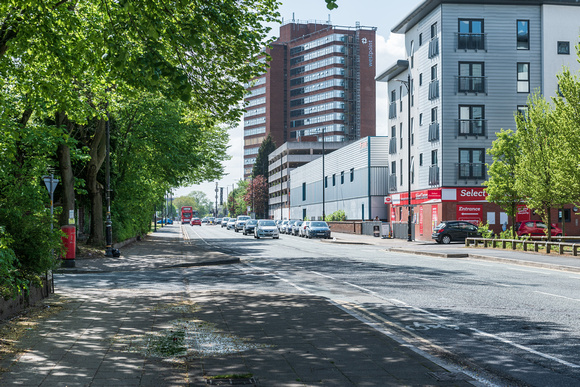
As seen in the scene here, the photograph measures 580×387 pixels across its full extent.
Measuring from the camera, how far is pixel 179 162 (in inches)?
1337

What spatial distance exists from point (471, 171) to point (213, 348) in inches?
1629

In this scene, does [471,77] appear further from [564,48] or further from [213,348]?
[213,348]

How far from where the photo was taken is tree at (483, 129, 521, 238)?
A: 37688 millimetres

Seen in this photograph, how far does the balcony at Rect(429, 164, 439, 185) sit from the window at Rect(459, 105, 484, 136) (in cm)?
318

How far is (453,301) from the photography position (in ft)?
40.2

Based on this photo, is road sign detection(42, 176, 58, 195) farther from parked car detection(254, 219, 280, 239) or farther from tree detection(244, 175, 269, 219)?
tree detection(244, 175, 269, 219)

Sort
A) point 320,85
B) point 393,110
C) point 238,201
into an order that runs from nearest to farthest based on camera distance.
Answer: point 393,110, point 320,85, point 238,201

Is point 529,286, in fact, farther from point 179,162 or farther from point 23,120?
point 179,162

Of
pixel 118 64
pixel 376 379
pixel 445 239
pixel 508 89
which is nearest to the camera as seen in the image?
pixel 376 379

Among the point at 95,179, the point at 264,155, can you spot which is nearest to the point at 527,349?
the point at 95,179

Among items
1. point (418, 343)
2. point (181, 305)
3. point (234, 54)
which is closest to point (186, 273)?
point (234, 54)

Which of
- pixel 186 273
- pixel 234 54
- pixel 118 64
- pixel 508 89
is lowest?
pixel 186 273

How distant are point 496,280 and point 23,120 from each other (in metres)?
17.9

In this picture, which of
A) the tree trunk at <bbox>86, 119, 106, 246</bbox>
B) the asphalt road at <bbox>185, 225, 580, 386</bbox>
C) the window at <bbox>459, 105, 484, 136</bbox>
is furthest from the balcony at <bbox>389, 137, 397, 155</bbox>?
the asphalt road at <bbox>185, 225, 580, 386</bbox>
